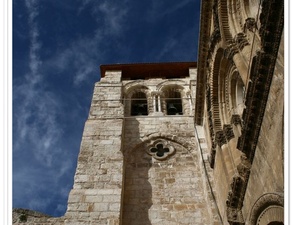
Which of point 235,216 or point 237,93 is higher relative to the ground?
point 237,93

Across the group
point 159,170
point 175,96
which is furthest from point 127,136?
point 175,96

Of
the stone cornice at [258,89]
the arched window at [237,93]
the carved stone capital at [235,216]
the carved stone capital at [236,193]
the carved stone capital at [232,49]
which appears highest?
the carved stone capital at [232,49]

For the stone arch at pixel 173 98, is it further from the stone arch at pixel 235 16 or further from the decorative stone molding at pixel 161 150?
the stone arch at pixel 235 16

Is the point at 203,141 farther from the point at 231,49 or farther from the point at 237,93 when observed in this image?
the point at 231,49

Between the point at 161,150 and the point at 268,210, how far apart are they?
20.9 feet

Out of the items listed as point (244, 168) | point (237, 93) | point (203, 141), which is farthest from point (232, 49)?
point (203, 141)

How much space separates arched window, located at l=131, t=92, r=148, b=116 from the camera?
13937 millimetres

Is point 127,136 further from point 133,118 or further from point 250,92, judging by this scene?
point 250,92

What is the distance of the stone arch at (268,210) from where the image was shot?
444cm

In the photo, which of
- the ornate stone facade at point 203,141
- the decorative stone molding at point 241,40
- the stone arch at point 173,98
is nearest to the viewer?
the ornate stone facade at point 203,141

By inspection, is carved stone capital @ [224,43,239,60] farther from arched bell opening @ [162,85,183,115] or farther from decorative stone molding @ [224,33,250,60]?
arched bell opening @ [162,85,183,115]

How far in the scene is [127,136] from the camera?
38.3 feet

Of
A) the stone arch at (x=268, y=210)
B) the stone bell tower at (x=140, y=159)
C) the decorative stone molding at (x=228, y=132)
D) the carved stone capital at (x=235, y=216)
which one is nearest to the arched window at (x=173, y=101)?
the stone bell tower at (x=140, y=159)

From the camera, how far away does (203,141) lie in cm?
1044
